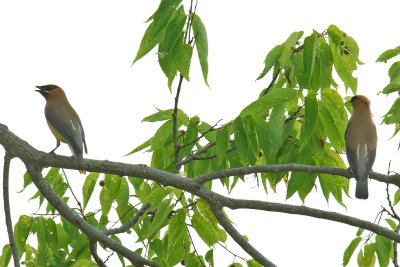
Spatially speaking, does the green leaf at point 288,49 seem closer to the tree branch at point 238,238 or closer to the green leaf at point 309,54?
the green leaf at point 309,54

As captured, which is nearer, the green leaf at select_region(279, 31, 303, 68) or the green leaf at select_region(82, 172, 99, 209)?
the green leaf at select_region(279, 31, 303, 68)

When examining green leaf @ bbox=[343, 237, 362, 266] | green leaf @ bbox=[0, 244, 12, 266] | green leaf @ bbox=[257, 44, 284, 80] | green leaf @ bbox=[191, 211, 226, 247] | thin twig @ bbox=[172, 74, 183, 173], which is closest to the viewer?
green leaf @ bbox=[191, 211, 226, 247]

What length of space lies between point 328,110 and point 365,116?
2.69 meters

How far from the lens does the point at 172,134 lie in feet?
15.1

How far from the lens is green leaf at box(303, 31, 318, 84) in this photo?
12.9 ft

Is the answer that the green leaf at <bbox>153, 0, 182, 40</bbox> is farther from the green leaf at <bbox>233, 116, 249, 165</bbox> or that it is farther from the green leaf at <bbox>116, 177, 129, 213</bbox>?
the green leaf at <bbox>116, 177, 129, 213</bbox>

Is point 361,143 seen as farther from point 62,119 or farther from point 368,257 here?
point 62,119

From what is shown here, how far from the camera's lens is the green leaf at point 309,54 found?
3.92 meters

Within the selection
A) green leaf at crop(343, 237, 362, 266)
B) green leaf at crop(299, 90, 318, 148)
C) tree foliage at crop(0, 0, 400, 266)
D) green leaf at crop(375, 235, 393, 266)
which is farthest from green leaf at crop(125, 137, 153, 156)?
green leaf at crop(375, 235, 393, 266)

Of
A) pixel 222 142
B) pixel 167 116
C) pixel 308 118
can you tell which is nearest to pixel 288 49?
pixel 308 118

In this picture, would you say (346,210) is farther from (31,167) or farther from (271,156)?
(31,167)

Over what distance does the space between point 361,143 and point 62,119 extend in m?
3.31

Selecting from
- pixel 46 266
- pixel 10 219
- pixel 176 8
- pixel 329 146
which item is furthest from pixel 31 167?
pixel 329 146

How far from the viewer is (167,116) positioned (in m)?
4.59
